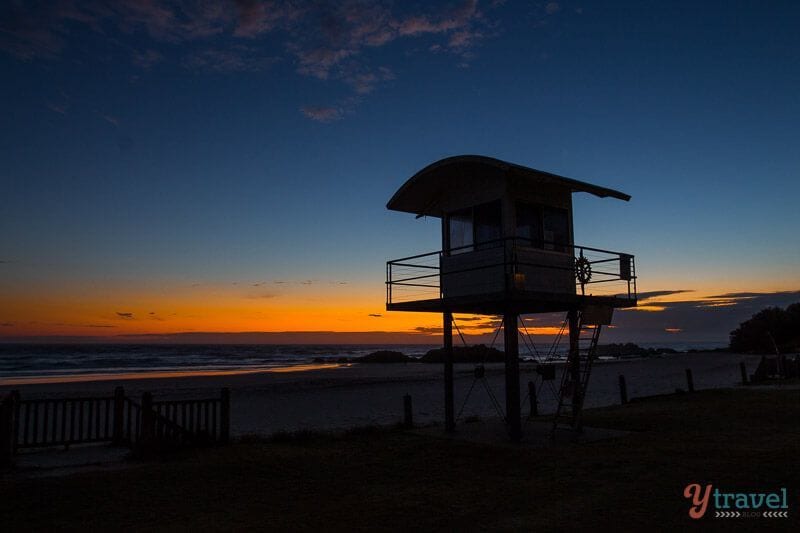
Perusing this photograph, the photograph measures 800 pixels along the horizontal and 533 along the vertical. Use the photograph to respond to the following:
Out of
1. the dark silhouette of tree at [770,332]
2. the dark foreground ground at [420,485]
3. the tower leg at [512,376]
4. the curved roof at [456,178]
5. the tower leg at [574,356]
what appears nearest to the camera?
the dark foreground ground at [420,485]

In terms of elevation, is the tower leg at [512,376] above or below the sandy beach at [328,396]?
above

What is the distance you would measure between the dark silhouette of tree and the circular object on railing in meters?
74.7

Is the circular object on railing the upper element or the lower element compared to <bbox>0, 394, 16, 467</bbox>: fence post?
upper

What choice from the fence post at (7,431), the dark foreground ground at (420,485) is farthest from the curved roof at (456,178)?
the fence post at (7,431)

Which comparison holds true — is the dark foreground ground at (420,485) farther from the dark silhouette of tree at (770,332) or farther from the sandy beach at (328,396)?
the dark silhouette of tree at (770,332)

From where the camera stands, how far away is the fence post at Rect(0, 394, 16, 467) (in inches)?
508

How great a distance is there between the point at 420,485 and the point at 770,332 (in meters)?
100

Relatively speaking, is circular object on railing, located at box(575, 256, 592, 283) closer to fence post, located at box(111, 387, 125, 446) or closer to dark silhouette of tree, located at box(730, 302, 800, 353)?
fence post, located at box(111, 387, 125, 446)

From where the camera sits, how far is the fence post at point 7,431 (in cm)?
1289

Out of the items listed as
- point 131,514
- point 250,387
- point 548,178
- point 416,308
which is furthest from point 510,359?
point 250,387

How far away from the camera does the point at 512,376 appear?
53.2 ft

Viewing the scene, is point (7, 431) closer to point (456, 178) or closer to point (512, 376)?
point (512, 376)

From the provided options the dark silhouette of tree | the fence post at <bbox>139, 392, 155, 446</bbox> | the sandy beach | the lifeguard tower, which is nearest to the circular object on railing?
the lifeguard tower

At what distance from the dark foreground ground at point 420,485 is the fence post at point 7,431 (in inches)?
62.5
